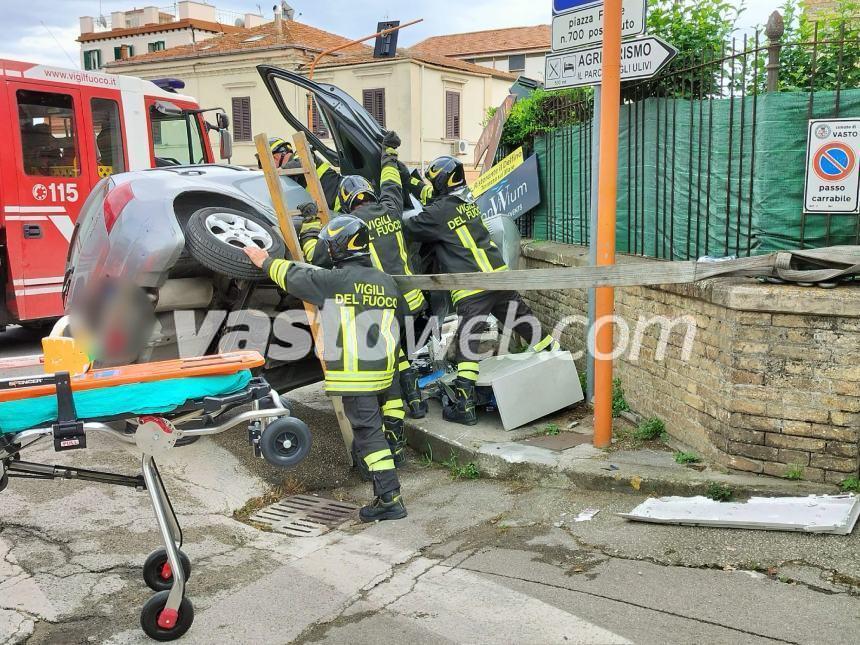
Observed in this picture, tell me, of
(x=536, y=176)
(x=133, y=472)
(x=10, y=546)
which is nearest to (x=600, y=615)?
(x=10, y=546)

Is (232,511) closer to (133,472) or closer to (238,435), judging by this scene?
(133,472)

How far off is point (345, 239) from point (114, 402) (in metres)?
1.95

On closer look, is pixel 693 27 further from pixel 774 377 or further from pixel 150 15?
pixel 150 15

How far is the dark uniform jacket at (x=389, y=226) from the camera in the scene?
20.2ft

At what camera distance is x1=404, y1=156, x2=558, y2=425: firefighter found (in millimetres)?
6496

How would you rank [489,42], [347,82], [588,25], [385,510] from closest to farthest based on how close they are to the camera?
[385,510], [588,25], [347,82], [489,42]

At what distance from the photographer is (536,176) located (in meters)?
8.27

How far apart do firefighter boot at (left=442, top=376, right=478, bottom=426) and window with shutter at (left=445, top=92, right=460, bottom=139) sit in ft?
100

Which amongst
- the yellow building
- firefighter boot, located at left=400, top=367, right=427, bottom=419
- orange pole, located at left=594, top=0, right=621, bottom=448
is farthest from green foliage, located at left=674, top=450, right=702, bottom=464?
the yellow building

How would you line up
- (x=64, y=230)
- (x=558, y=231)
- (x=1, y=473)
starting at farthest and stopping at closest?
(x=64, y=230) → (x=558, y=231) → (x=1, y=473)

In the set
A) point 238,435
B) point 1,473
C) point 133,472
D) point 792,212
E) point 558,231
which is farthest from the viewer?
point 558,231

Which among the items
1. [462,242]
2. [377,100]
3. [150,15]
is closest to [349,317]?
[462,242]

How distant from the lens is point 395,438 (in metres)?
5.67

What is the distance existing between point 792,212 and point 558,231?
10.6 ft
